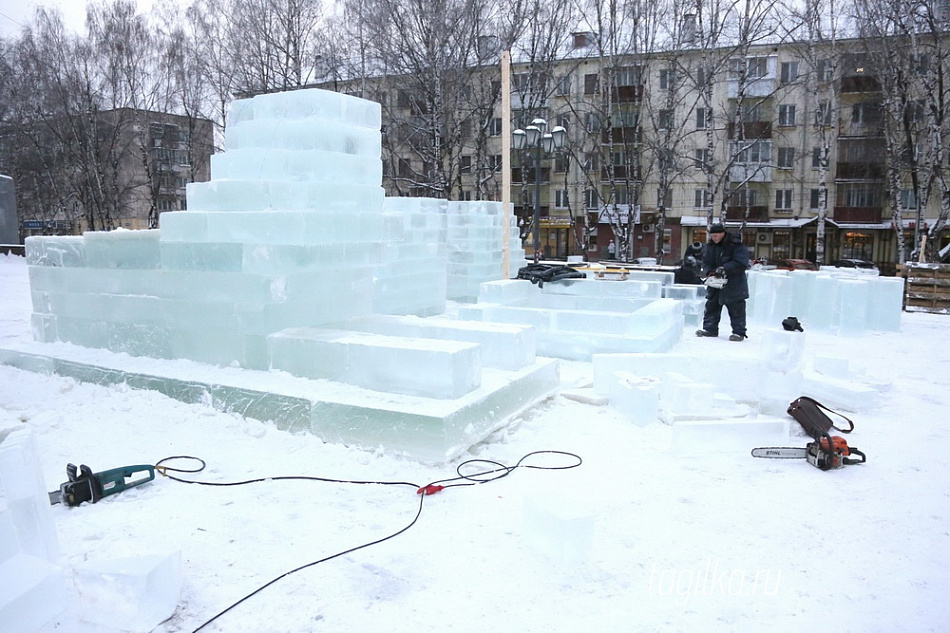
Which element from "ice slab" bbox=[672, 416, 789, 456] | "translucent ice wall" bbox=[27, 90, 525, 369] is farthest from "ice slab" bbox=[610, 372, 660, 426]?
"translucent ice wall" bbox=[27, 90, 525, 369]

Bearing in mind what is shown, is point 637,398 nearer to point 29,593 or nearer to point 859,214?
point 29,593

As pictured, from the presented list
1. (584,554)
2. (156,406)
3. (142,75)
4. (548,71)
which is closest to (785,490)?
(584,554)

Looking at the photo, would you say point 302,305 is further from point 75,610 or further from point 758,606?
point 758,606

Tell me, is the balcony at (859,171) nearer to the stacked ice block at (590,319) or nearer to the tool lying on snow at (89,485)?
the stacked ice block at (590,319)

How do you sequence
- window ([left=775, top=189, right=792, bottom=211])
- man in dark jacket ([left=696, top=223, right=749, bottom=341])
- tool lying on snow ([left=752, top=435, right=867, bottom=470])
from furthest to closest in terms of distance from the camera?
window ([left=775, top=189, right=792, bottom=211])
man in dark jacket ([left=696, top=223, right=749, bottom=341])
tool lying on snow ([left=752, top=435, right=867, bottom=470])

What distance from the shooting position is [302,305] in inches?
203

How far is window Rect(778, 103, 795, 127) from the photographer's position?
27.7 metres

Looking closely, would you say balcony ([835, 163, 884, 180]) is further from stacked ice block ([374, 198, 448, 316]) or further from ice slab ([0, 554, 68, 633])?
ice slab ([0, 554, 68, 633])

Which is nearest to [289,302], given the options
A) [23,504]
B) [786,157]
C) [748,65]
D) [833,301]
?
[23,504]

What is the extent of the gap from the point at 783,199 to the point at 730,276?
24.3 metres

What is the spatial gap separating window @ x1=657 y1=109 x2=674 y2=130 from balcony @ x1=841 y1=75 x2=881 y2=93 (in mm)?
8927

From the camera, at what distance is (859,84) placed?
2755cm

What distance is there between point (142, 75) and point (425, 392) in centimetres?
2709

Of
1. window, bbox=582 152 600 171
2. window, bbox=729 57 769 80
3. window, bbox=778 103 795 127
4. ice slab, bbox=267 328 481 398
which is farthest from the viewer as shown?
window, bbox=778 103 795 127
